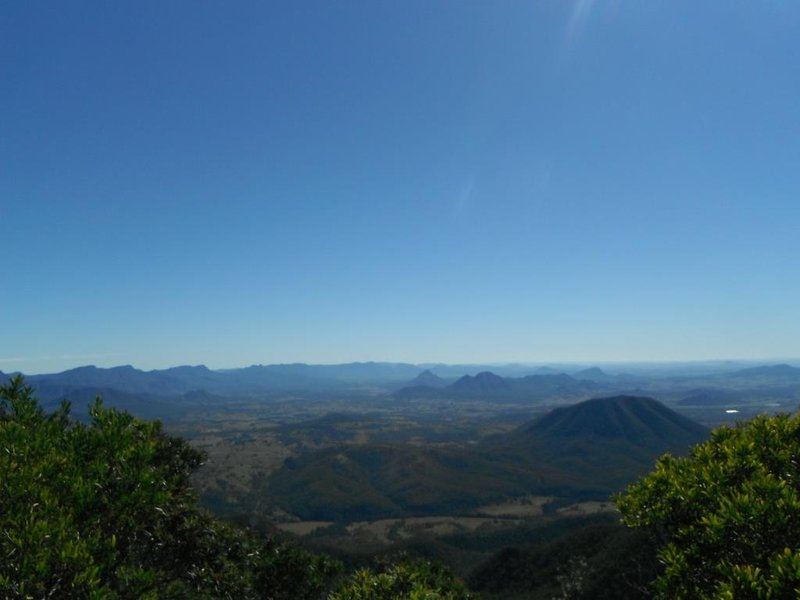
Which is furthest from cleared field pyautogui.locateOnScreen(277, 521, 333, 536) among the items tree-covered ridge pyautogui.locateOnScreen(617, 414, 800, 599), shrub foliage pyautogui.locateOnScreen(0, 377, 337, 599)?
tree-covered ridge pyautogui.locateOnScreen(617, 414, 800, 599)

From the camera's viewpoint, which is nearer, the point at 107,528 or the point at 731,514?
the point at 731,514

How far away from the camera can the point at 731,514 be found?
9.30 m

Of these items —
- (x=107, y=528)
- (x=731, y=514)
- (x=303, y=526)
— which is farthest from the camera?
(x=303, y=526)

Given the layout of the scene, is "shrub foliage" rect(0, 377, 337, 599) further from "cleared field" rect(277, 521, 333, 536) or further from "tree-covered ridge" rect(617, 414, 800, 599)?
"cleared field" rect(277, 521, 333, 536)

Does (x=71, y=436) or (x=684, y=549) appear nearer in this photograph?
(x=684, y=549)

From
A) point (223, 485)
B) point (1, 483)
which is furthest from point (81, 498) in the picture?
point (223, 485)

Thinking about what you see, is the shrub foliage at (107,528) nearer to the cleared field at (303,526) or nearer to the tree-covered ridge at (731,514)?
the tree-covered ridge at (731,514)

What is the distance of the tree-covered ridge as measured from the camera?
26.9ft

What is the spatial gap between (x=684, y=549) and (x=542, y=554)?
87534mm

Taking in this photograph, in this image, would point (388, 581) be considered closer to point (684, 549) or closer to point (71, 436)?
point (684, 549)

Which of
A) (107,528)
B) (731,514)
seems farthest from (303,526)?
(731,514)

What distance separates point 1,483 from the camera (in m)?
10.9

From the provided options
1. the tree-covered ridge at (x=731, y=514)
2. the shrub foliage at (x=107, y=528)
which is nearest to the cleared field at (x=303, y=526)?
the shrub foliage at (x=107, y=528)

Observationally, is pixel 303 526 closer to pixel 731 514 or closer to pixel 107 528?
pixel 107 528
